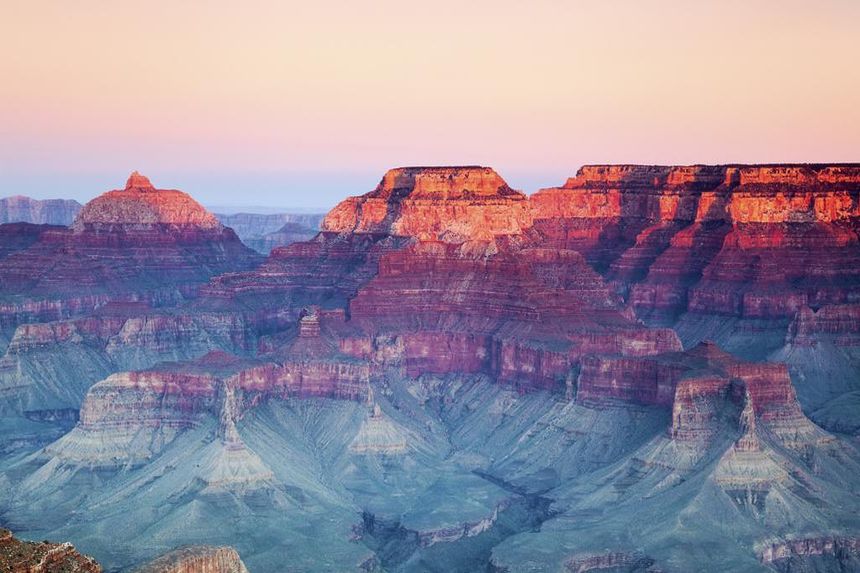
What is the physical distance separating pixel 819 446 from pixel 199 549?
41.7 meters

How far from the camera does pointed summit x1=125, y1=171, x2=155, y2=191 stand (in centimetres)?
15112

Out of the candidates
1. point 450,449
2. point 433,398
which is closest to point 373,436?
point 450,449

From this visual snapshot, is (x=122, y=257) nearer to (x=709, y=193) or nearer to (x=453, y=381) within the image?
(x=453, y=381)

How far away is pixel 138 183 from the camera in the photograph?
15188cm

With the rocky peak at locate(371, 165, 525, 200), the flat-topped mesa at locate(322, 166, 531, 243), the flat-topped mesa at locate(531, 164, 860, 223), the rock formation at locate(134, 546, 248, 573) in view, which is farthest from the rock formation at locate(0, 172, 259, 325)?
the rock formation at locate(134, 546, 248, 573)

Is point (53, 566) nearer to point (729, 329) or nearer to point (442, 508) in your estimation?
point (442, 508)

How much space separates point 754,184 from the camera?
12900 cm

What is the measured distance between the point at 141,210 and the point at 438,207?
115 ft

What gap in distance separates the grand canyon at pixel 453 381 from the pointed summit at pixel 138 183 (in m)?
0.75

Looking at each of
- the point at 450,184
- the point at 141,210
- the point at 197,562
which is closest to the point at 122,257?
the point at 141,210

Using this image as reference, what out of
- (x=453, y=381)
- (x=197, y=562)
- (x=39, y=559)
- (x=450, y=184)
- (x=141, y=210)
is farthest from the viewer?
(x=141, y=210)

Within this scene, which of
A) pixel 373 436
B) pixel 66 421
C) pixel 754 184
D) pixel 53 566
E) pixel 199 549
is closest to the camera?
pixel 53 566

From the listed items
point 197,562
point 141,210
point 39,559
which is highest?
point 141,210

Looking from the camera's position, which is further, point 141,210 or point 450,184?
point 141,210
